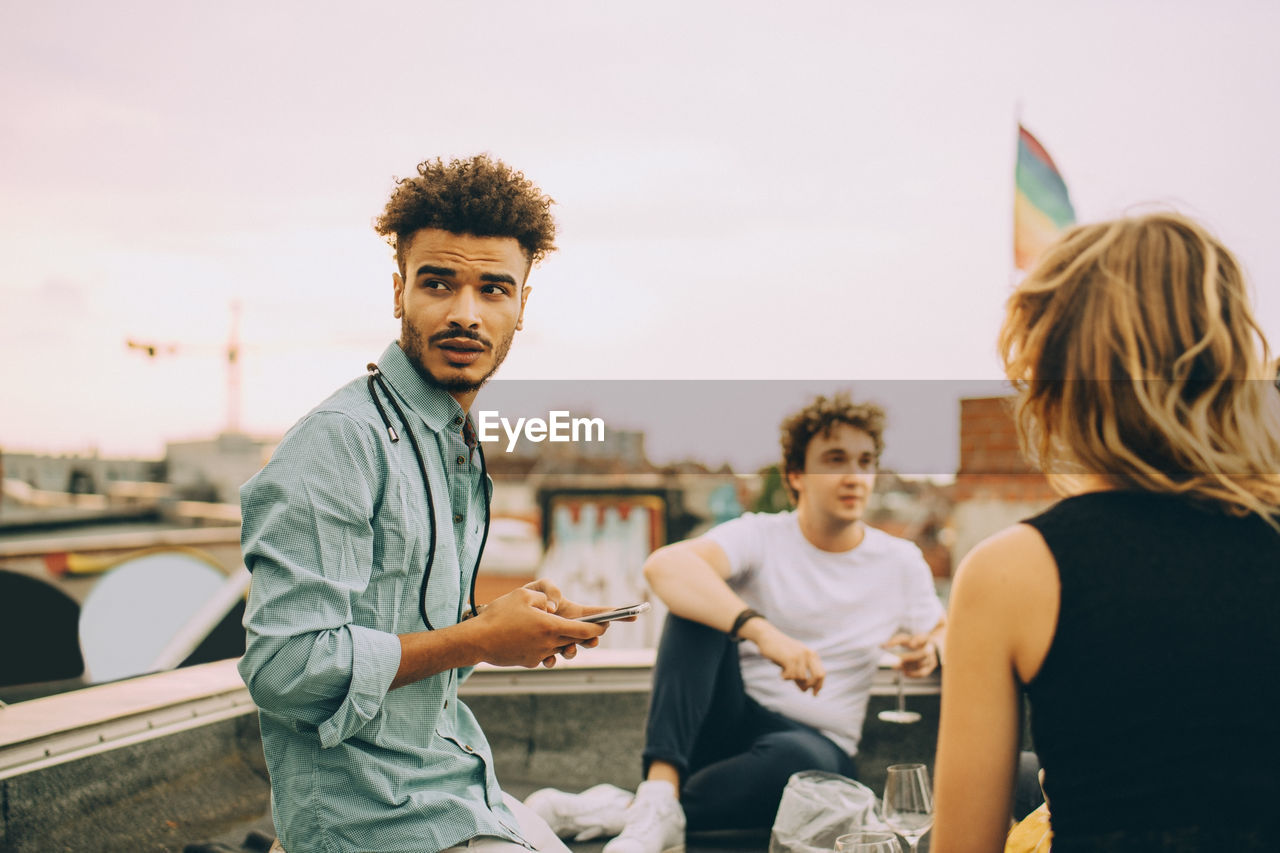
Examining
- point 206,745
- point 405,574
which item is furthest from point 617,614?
point 206,745

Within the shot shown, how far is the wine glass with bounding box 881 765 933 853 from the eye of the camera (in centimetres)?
195

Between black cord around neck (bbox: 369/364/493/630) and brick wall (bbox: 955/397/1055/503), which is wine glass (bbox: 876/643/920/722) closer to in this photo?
black cord around neck (bbox: 369/364/493/630)

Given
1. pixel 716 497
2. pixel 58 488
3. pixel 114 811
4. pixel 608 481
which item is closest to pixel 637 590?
pixel 608 481

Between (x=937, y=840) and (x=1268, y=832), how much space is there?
1.19 feet

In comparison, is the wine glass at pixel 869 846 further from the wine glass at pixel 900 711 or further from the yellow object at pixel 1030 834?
the wine glass at pixel 900 711

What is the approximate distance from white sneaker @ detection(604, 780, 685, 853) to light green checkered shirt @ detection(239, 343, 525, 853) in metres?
0.80

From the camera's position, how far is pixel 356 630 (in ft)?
4.53

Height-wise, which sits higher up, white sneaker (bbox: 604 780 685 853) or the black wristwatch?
the black wristwatch

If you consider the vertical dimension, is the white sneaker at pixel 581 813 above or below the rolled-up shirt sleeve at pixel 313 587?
below

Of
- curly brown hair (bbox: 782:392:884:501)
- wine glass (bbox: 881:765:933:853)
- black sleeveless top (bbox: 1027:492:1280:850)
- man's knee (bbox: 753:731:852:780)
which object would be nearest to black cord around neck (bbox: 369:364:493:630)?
black sleeveless top (bbox: 1027:492:1280:850)

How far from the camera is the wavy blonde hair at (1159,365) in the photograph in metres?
1.13

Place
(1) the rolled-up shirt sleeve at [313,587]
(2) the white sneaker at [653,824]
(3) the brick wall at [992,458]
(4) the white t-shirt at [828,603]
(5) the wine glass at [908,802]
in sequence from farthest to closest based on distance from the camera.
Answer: (3) the brick wall at [992,458], (4) the white t-shirt at [828,603], (2) the white sneaker at [653,824], (5) the wine glass at [908,802], (1) the rolled-up shirt sleeve at [313,587]

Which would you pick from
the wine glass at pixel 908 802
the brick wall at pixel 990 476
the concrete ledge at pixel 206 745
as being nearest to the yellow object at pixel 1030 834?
the wine glass at pixel 908 802

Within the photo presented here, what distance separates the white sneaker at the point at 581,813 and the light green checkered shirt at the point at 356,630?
3.30ft
